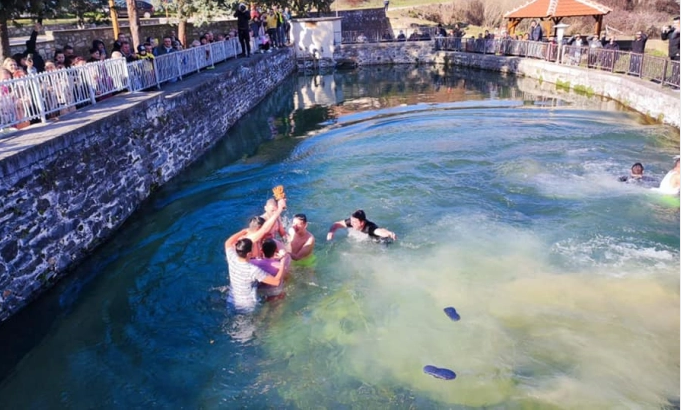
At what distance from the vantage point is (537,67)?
29.9m

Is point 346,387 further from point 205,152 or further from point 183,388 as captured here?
point 205,152

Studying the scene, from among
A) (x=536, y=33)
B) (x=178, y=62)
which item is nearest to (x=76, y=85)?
(x=178, y=62)

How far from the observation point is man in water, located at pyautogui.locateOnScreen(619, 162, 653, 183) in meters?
12.3

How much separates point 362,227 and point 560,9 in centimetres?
2751

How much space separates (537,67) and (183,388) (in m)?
28.8

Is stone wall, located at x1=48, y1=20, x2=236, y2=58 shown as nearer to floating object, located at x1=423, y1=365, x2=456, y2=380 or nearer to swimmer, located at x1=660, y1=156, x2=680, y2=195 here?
floating object, located at x1=423, y1=365, x2=456, y2=380

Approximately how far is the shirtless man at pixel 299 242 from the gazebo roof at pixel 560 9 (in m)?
26.8

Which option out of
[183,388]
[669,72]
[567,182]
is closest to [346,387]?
[183,388]

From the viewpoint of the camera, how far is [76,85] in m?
11.3

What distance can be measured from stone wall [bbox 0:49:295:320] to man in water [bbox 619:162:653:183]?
11.9m

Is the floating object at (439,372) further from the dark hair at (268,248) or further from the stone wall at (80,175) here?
the stone wall at (80,175)

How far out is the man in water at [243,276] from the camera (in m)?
7.65

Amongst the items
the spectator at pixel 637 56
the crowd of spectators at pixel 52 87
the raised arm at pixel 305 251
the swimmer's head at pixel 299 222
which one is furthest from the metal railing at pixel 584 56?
the crowd of spectators at pixel 52 87

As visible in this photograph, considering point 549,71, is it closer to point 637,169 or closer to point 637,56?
point 637,56
